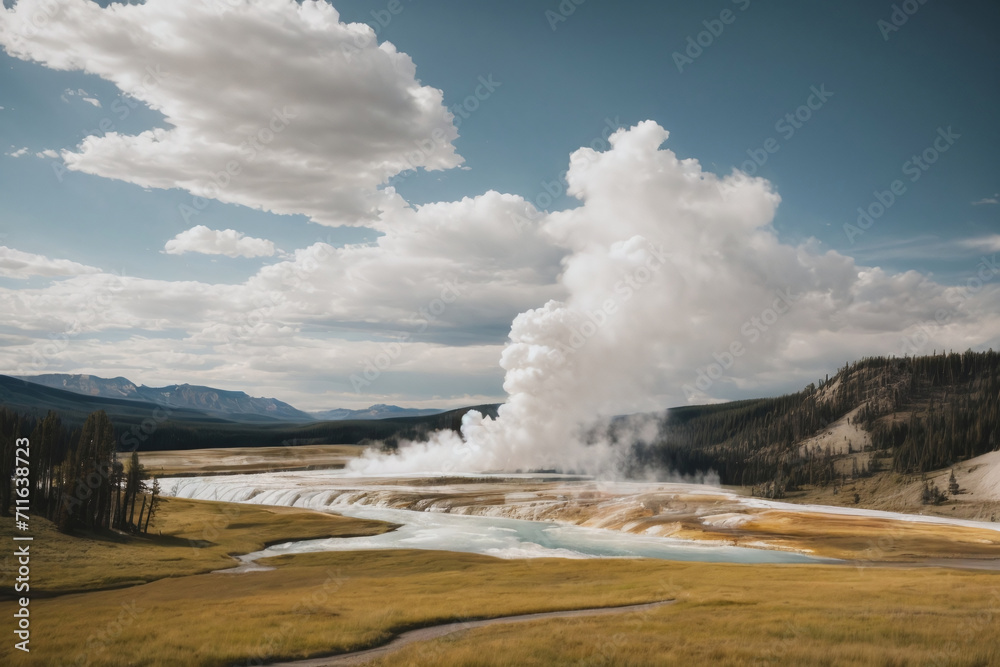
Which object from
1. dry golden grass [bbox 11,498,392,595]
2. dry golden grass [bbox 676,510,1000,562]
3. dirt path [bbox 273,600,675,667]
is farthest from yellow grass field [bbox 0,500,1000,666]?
dry golden grass [bbox 676,510,1000,562]

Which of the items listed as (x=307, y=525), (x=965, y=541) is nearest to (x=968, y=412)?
(x=965, y=541)

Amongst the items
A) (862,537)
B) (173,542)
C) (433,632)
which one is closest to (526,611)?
(433,632)

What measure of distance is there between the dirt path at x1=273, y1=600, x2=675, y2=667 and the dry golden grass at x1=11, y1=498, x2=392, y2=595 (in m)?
30.9

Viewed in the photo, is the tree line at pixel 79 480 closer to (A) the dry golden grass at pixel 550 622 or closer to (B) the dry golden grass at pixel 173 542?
(B) the dry golden grass at pixel 173 542

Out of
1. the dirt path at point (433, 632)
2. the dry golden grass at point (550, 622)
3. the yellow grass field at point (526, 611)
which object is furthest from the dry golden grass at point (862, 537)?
the dirt path at point (433, 632)

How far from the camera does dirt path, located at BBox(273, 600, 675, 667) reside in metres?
23.5

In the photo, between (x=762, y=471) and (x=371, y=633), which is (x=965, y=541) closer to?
(x=371, y=633)

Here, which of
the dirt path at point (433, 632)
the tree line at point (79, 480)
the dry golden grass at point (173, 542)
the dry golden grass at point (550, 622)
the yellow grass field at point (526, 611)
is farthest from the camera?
the tree line at point (79, 480)

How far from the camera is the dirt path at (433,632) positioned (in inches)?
923

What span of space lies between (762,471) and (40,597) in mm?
188938

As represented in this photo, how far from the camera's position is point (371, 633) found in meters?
27.8

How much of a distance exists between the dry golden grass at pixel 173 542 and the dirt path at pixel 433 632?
3088 cm

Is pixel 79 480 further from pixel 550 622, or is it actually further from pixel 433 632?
pixel 550 622

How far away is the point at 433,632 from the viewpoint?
29.2 meters
